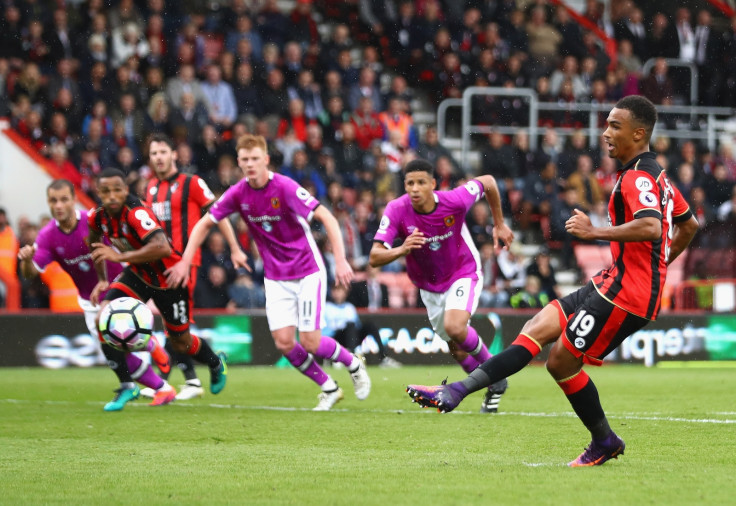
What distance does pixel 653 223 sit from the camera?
6.41m

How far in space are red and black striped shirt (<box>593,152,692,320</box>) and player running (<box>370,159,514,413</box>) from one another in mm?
3561

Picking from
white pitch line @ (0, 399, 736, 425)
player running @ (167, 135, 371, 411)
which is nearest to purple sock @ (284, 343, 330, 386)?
player running @ (167, 135, 371, 411)

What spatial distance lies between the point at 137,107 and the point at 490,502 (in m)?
14.5

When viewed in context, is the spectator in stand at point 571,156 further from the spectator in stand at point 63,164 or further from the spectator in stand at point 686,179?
the spectator in stand at point 63,164

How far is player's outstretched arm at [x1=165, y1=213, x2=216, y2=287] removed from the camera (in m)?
10.3

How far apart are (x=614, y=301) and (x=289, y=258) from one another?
4.81m

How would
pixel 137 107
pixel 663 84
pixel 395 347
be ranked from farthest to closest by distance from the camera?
pixel 663 84 < pixel 137 107 < pixel 395 347

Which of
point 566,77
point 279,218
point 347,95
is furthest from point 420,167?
point 566,77

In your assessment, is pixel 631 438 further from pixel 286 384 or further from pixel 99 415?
pixel 286 384

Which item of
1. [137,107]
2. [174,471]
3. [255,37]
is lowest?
[174,471]

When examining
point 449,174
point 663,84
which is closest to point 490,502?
point 449,174

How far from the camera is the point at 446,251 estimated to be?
35.0 feet

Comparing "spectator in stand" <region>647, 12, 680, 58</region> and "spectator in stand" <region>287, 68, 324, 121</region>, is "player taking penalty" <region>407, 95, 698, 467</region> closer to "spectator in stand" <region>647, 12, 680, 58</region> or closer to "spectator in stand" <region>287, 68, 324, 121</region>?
"spectator in stand" <region>287, 68, 324, 121</region>

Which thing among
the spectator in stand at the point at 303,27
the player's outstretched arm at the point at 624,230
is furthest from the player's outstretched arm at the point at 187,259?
the spectator in stand at the point at 303,27
